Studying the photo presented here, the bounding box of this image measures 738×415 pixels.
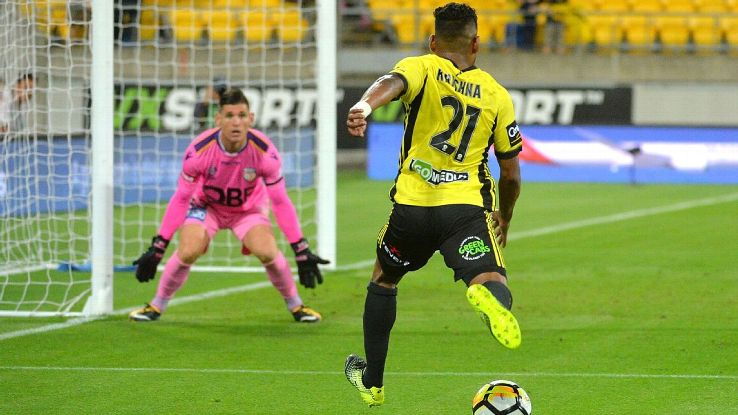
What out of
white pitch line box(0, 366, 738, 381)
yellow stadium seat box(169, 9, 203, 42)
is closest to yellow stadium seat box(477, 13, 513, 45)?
yellow stadium seat box(169, 9, 203, 42)

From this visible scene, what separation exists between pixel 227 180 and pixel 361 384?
343cm

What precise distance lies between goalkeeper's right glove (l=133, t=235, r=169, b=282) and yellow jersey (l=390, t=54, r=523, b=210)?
3.44 meters

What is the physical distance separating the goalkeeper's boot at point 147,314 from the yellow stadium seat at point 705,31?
66.0 feet

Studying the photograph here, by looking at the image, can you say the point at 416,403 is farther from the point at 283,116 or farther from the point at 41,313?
the point at 283,116

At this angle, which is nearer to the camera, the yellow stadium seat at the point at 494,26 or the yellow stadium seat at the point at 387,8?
the yellow stadium seat at the point at 387,8

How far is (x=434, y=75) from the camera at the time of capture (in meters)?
5.84

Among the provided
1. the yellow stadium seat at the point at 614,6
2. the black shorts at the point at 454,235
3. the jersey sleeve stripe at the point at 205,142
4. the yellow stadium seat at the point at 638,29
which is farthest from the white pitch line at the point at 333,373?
the yellow stadium seat at the point at 614,6

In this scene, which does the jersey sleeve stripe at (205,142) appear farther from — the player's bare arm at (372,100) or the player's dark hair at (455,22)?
the player's bare arm at (372,100)

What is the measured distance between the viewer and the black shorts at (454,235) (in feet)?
19.4

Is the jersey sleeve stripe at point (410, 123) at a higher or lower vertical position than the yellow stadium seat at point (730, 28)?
lower

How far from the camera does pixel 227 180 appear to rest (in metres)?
9.52

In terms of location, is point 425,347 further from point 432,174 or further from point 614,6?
point 614,6

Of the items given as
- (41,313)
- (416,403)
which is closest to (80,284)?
(41,313)

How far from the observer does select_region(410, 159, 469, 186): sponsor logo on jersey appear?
597 centimetres
